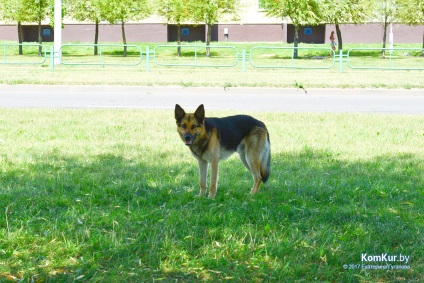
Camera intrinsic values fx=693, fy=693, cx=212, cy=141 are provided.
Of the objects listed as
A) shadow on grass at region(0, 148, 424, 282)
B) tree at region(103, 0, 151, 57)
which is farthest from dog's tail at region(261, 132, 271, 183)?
tree at region(103, 0, 151, 57)

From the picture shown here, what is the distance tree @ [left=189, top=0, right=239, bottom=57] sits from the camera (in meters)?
46.0

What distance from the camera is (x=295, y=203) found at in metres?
6.29

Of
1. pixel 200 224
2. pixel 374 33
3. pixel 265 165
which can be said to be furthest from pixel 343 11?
pixel 200 224

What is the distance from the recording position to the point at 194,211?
5977mm

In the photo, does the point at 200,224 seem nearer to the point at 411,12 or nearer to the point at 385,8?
the point at 411,12

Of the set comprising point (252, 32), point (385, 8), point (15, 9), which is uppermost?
point (385, 8)

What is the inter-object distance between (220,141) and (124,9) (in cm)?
4221

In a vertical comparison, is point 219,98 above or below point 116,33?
below

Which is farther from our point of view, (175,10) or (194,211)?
(175,10)

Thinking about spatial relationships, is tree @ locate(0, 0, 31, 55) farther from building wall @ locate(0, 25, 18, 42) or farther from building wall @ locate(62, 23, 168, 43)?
building wall @ locate(0, 25, 18, 42)

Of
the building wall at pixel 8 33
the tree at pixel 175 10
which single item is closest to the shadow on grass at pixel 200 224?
the tree at pixel 175 10

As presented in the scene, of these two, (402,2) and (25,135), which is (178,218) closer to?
(25,135)

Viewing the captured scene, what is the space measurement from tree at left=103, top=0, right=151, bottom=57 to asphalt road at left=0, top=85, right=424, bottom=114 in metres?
28.9

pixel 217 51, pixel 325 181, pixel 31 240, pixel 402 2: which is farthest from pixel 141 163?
pixel 402 2
